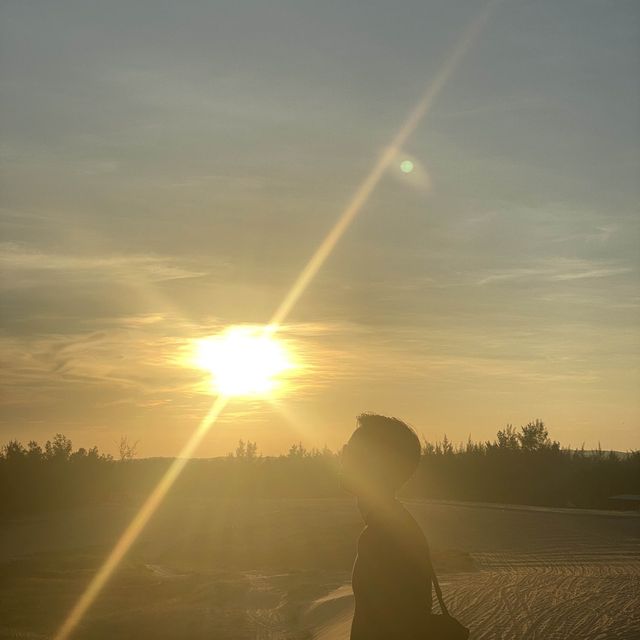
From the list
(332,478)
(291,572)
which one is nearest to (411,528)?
(291,572)

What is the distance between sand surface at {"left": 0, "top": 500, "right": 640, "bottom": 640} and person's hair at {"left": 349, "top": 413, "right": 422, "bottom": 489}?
29.5 feet

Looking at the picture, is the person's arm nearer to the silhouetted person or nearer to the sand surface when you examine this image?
the silhouetted person

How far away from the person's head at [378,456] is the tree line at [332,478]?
150 ft

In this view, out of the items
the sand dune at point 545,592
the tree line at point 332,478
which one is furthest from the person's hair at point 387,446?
the tree line at point 332,478

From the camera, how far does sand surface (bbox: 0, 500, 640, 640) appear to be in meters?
14.6

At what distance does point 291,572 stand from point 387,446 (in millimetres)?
23277

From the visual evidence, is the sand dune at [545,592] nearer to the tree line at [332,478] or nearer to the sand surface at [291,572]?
the sand surface at [291,572]

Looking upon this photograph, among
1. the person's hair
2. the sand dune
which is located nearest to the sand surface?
the sand dune

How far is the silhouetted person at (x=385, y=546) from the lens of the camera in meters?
3.30

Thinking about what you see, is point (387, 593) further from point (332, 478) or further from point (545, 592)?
point (332, 478)

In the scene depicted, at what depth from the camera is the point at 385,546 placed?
3.35 metres

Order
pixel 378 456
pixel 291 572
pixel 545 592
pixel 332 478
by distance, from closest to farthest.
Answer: pixel 378 456 → pixel 545 592 → pixel 291 572 → pixel 332 478

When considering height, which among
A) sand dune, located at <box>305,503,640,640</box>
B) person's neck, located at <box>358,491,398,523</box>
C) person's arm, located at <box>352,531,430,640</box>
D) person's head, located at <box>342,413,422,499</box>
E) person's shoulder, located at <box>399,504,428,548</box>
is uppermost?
person's head, located at <box>342,413,422,499</box>

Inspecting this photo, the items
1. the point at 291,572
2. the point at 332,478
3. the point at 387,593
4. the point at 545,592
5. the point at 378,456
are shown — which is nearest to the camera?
the point at 387,593
